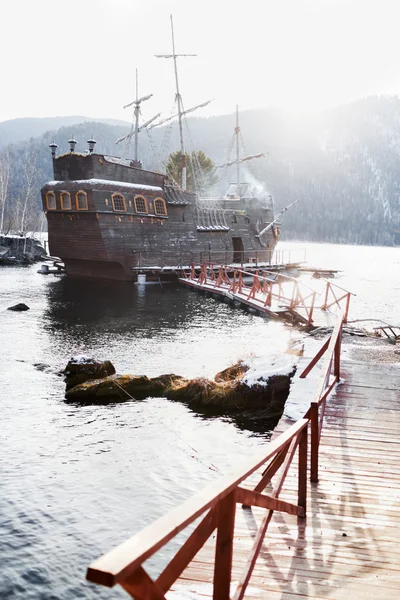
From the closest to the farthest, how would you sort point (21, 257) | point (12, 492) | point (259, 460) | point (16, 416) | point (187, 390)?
point (259, 460)
point (12, 492)
point (16, 416)
point (187, 390)
point (21, 257)

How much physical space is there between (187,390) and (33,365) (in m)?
5.31

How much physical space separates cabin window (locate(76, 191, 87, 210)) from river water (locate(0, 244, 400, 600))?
49.1 feet

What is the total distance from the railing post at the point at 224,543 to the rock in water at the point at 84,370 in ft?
35.4

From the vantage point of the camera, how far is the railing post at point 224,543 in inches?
94.4

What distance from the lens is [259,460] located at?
2799 mm

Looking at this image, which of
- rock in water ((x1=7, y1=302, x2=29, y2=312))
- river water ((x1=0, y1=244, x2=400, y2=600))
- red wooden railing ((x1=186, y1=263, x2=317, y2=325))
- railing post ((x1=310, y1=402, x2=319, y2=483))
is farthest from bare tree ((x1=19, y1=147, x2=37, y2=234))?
railing post ((x1=310, y1=402, x2=319, y2=483))

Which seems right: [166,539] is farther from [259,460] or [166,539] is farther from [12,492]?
[12,492]

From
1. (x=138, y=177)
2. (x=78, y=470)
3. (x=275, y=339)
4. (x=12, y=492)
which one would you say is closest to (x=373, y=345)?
(x=275, y=339)

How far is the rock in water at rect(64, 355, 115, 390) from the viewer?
12.9 m

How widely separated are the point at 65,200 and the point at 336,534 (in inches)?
1350

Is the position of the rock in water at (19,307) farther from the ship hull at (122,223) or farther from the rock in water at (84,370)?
the rock in water at (84,370)

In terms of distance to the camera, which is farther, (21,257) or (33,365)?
(21,257)

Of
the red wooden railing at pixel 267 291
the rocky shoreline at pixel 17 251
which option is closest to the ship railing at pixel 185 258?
the red wooden railing at pixel 267 291

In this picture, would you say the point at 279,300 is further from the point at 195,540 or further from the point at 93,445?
the point at 195,540
